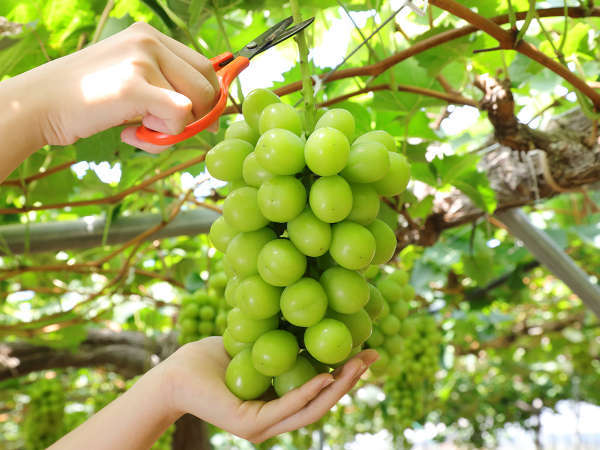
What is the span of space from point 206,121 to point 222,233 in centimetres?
13

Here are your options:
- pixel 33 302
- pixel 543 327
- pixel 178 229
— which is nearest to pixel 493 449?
pixel 543 327

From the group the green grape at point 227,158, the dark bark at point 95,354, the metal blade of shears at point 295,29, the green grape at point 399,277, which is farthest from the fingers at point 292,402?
the dark bark at point 95,354

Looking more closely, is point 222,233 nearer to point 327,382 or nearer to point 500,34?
point 327,382

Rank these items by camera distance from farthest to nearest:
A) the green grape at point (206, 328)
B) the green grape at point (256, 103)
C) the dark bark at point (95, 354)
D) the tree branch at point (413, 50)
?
the dark bark at point (95, 354)
the green grape at point (206, 328)
the tree branch at point (413, 50)
the green grape at point (256, 103)

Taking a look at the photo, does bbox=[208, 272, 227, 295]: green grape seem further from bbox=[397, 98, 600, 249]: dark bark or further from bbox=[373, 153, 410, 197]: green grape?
bbox=[373, 153, 410, 197]: green grape

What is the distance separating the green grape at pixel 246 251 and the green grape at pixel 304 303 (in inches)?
2.1

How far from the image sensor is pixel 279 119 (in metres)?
0.54

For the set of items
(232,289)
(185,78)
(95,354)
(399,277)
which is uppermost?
(185,78)

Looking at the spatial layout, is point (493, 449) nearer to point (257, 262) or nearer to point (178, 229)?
point (178, 229)

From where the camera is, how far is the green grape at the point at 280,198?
52 centimetres

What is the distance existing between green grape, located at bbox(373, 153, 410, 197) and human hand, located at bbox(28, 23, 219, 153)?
8.0 inches

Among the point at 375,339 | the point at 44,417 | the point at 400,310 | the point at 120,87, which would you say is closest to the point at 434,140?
the point at 400,310

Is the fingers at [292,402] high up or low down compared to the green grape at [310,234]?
down

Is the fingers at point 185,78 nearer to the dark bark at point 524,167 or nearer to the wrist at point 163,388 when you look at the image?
the wrist at point 163,388
